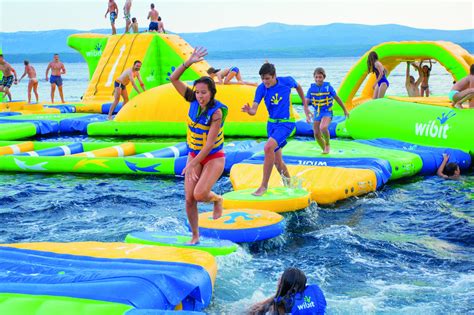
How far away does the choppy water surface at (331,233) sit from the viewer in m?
4.89

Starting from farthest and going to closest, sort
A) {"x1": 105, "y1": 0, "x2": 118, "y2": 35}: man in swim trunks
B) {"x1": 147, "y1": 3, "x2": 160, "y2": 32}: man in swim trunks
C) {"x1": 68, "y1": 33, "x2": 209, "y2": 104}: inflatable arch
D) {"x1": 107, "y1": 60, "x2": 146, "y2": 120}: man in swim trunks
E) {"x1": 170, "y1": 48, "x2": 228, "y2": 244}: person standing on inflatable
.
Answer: {"x1": 105, "y1": 0, "x2": 118, "y2": 35}: man in swim trunks
{"x1": 147, "y1": 3, "x2": 160, "y2": 32}: man in swim trunks
{"x1": 68, "y1": 33, "x2": 209, "y2": 104}: inflatable arch
{"x1": 107, "y1": 60, "x2": 146, "y2": 120}: man in swim trunks
{"x1": 170, "y1": 48, "x2": 228, "y2": 244}: person standing on inflatable

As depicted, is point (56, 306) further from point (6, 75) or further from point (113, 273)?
point (6, 75)

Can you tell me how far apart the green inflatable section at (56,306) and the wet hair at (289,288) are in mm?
874

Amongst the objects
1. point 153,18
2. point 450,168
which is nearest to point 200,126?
point 450,168

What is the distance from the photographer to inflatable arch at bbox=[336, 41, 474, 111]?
1341 centimetres

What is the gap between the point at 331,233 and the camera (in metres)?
6.54

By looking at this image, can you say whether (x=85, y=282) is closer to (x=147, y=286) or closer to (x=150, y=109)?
(x=147, y=286)

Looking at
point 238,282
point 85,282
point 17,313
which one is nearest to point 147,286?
point 85,282

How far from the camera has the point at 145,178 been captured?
9.63 metres

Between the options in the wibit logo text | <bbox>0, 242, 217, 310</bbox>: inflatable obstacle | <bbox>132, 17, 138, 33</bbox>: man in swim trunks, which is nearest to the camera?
<bbox>0, 242, 217, 310</bbox>: inflatable obstacle

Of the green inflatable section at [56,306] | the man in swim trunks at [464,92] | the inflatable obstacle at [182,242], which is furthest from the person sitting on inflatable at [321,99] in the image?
the green inflatable section at [56,306]

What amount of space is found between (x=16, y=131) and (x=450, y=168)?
27.7ft

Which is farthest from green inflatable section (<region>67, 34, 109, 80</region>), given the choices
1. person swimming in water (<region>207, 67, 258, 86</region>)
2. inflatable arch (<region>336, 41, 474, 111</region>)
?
inflatable arch (<region>336, 41, 474, 111</region>)

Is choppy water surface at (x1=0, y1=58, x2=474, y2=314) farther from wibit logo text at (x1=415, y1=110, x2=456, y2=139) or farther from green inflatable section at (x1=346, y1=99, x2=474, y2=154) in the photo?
wibit logo text at (x1=415, y1=110, x2=456, y2=139)
